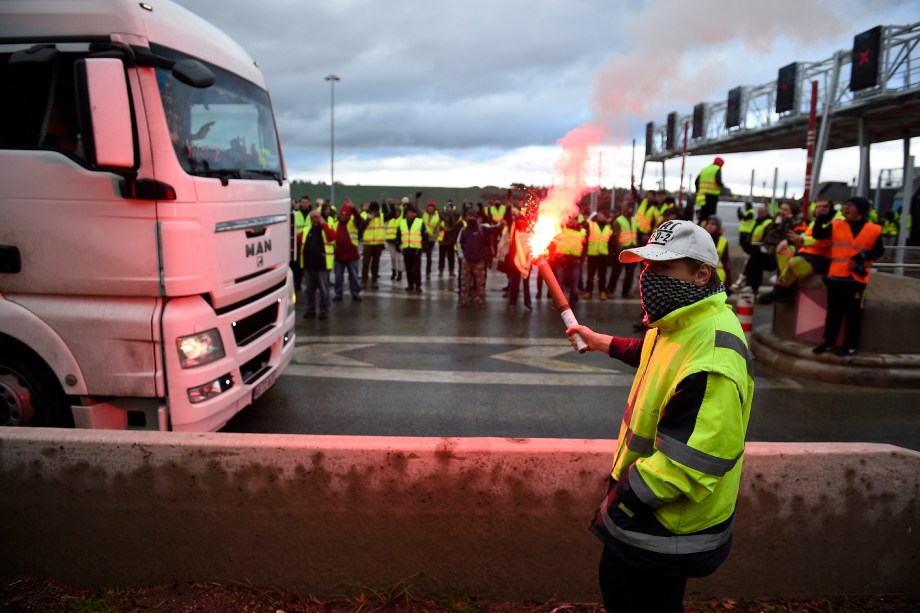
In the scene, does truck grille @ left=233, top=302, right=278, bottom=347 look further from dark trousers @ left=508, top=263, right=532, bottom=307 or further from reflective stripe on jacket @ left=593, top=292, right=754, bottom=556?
dark trousers @ left=508, top=263, right=532, bottom=307

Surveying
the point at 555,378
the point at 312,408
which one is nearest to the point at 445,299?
the point at 555,378

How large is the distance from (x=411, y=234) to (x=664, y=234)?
12315mm

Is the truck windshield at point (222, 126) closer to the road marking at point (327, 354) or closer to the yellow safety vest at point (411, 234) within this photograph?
the road marking at point (327, 354)

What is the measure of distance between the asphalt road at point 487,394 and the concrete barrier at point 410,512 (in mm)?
2486

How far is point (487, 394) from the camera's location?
6848mm

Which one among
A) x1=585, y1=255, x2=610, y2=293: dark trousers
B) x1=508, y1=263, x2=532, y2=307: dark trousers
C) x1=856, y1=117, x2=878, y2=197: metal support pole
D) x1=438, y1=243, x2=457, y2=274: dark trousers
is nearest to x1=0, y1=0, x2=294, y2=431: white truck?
x1=508, y1=263, x2=532, y2=307: dark trousers

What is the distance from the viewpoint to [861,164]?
1942 cm

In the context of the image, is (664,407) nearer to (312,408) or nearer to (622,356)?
(622,356)

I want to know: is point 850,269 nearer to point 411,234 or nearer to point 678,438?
point 678,438

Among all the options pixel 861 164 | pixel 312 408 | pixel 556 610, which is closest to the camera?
pixel 556 610

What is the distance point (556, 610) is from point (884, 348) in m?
6.53

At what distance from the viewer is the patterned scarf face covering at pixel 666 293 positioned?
2.14m

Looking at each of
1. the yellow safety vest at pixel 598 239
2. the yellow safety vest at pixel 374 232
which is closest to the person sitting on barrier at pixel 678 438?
the yellow safety vest at pixel 598 239

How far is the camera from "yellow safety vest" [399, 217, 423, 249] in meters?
14.2
